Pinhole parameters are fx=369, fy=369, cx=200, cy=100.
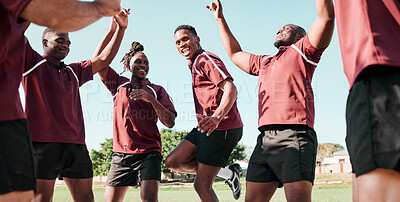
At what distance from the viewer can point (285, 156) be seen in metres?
3.96

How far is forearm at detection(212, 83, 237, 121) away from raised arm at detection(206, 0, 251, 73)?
0.36 metres

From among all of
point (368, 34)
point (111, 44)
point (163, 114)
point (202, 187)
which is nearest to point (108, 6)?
point (368, 34)

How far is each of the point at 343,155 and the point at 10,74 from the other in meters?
111

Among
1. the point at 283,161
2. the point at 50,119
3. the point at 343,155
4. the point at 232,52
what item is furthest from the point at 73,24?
the point at 343,155

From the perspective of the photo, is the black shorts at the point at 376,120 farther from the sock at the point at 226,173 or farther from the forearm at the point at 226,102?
the sock at the point at 226,173

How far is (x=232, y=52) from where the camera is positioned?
5.10 metres

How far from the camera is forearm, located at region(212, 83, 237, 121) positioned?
446 cm

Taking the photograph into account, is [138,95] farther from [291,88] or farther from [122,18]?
[291,88]

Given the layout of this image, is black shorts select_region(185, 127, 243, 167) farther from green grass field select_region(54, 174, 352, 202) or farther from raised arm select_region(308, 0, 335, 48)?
green grass field select_region(54, 174, 352, 202)

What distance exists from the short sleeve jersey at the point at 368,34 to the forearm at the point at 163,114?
377cm

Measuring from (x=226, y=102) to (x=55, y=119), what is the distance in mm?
2058

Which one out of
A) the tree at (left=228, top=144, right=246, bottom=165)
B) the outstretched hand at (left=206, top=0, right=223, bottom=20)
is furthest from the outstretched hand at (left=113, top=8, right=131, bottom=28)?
the tree at (left=228, top=144, right=246, bottom=165)

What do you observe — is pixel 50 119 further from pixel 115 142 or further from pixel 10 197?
pixel 10 197

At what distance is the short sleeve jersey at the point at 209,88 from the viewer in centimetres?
512
